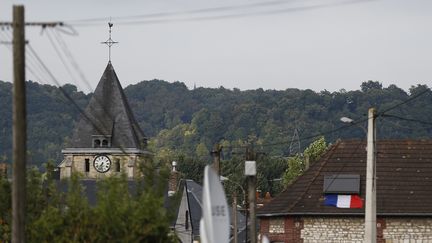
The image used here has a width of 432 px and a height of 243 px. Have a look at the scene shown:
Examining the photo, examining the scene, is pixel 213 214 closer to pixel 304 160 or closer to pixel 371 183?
pixel 371 183

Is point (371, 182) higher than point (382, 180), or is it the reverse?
point (371, 182)

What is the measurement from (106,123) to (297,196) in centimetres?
6404

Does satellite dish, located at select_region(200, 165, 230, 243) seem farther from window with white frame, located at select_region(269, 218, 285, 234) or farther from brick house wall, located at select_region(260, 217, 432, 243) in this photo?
window with white frame, located at select_region(269, 218, 285, 234)

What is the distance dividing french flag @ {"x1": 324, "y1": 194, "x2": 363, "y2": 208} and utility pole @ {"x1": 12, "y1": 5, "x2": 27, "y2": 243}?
104ft

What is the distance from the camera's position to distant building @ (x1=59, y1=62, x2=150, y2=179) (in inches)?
4914

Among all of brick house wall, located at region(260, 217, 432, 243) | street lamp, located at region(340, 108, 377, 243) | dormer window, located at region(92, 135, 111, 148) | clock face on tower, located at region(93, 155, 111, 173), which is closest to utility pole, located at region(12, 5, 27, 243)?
street lamp, located at region(340, 108, 377, 243)

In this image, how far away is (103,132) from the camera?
126562 millimetres

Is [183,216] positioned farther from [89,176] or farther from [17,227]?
[17,227]

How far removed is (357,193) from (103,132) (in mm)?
64369

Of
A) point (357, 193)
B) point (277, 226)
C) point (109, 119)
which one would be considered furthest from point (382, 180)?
point (109, 119)

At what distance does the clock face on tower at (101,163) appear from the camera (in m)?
125

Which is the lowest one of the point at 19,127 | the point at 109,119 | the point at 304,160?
the point at 304,160

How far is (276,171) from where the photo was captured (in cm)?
17200

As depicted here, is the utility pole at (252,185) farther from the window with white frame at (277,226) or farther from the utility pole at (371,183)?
the window with white frame at (277,226)
